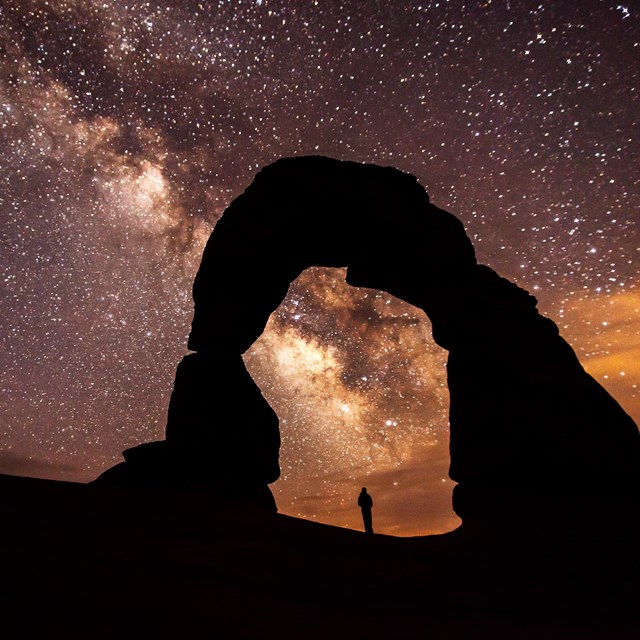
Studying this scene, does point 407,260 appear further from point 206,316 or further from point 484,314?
point 206,316

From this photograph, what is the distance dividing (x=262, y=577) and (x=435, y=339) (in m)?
9.26

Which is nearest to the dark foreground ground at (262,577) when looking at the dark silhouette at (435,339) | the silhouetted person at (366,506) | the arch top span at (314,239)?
the dark silhouette at (435,339)

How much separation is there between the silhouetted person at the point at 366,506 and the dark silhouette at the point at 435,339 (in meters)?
2.80

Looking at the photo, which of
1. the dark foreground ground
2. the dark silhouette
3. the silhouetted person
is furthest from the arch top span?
the dark foreground ground

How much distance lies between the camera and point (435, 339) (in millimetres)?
12430

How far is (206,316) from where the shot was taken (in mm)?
14258

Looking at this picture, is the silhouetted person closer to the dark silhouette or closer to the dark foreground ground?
the dark silhouette

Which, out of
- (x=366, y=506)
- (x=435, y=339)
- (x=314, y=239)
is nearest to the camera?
(x=435, y=339)

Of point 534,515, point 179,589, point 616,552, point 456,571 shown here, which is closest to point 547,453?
point 534,515

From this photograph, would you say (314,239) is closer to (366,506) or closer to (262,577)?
(366,506)

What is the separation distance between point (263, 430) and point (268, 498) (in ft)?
6.09

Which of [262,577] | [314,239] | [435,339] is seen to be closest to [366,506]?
[435,339]

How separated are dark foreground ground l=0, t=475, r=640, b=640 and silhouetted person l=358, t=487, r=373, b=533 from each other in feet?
21.1

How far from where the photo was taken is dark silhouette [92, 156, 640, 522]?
9.44 meters
